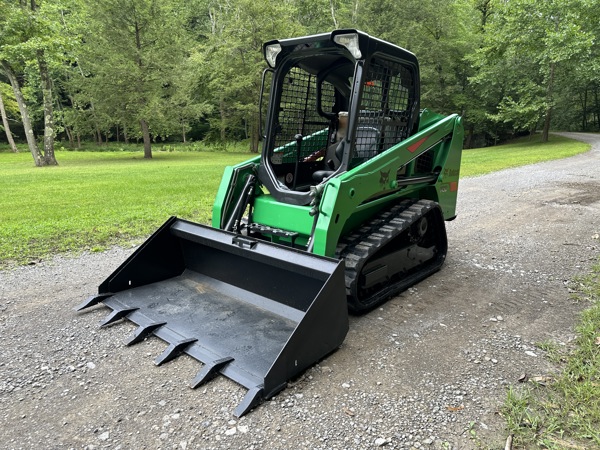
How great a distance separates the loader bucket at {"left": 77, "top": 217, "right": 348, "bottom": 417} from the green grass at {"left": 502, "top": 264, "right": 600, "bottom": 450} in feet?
3.81

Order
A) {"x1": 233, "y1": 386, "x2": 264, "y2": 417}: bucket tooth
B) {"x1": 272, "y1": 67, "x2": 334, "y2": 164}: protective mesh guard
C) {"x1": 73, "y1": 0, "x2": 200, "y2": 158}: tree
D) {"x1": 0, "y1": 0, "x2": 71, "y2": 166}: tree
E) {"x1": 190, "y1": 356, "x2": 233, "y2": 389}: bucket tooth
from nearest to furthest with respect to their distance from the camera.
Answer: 1. {"x1": 233, "y1": 386, "x2": 264, "y2": 417}: bucket tooth
2. {"x1": 190, "y1": 356, "x2": 233, "y2": 389}: bucket tooth
3. {"x1": 272, "y1": 67, "x2": 334, "y2": 164}: protective mesh guard
4. {"x1": 0, "y1": 0, "x2": 71, "y2": 166}: tree
5. {"x1": 73, "y1": 0, "x2": 200, "y2": 158}: tree

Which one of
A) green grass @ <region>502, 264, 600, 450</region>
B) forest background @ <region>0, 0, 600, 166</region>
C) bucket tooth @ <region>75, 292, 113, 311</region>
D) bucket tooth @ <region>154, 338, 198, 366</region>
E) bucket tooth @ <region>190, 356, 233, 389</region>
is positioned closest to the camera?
green grass @ <region>502, 264, 600, 450</region>

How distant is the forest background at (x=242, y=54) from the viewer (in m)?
19.2

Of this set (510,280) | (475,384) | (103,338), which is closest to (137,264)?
(103,338)

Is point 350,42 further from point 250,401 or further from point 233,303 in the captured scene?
point 250,401

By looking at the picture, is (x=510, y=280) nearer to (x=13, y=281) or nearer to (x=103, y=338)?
(x=103, y=338)

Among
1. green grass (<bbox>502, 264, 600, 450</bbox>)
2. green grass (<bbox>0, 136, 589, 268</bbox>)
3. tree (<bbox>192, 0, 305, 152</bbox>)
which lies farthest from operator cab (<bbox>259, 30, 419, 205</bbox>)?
tree (<bbox>192, 0, 305, 152</bbox>)

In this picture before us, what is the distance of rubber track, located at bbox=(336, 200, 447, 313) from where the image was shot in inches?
135

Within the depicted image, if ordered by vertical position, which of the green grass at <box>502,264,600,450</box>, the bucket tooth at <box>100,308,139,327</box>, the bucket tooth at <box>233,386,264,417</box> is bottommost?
the green grass at <box>502,264,600,450</box>

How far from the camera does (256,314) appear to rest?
3385 millimetres

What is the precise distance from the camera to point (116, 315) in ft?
11.2

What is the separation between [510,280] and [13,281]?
5.13 m

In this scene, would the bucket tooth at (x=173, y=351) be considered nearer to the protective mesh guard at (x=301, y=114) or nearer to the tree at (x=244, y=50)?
the protective mesh guard at (x=301, y=114)

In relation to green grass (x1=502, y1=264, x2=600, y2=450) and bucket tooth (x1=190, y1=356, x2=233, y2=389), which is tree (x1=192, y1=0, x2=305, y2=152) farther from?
green grass (x1=502, y1=264, x2=600, y2=450)
